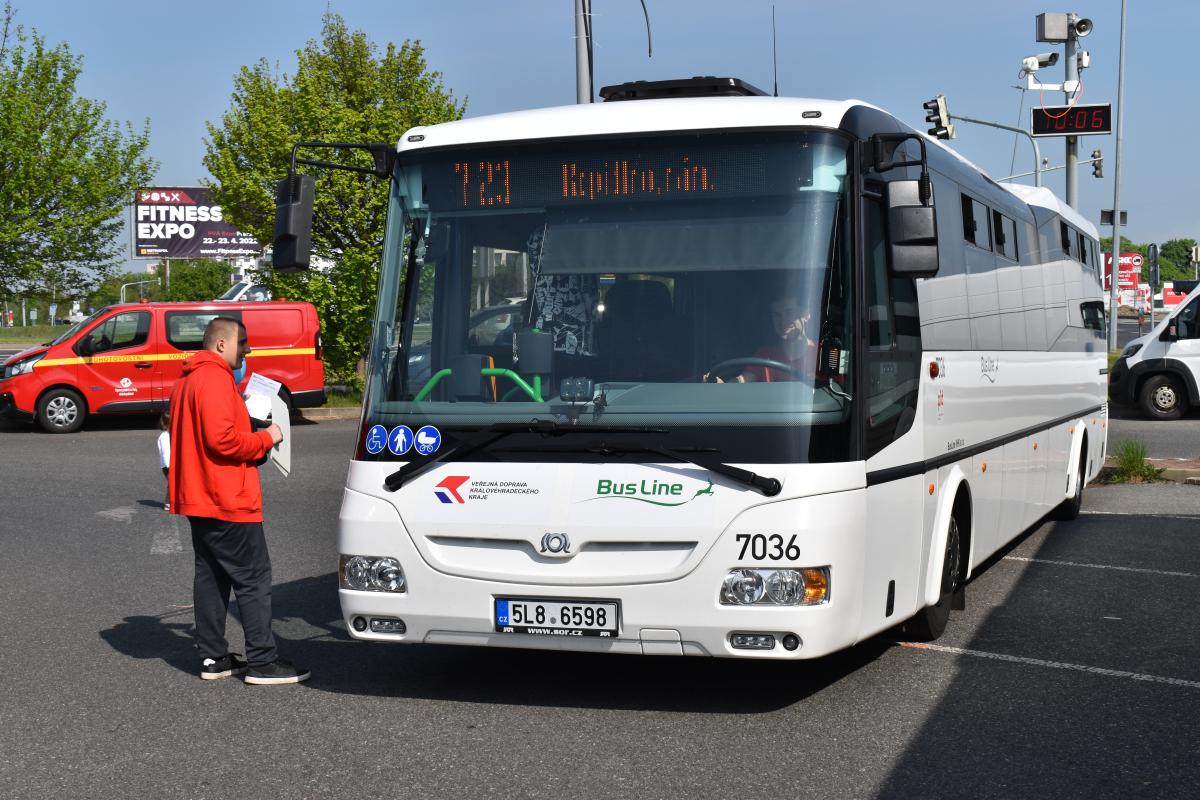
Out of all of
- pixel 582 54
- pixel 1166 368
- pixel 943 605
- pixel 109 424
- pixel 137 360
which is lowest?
pixel 109 424

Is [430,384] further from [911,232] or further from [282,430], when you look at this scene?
[911,232]

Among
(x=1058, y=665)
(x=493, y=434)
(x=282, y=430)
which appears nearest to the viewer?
(x=493, y=434)

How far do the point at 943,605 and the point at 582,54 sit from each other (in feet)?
38.9

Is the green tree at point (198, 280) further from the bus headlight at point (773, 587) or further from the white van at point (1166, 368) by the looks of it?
the bus headlight at point (773, 587)

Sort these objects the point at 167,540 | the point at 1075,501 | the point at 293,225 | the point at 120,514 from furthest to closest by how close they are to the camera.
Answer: the point at 120,514 → the point at 1075,501 → the point at 167,540 → the point at 293,225

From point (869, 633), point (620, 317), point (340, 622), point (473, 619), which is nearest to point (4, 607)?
point (340, 622)

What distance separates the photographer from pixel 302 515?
45.9ft

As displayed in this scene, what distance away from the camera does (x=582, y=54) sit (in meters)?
18.6

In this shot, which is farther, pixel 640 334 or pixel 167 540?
pixel 167 540

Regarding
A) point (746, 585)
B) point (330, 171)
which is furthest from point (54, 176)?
point (746, 585)

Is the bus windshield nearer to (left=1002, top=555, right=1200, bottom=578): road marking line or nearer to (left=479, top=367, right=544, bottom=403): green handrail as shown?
(left=479, top=367, right=544, bottom=403): green handrail

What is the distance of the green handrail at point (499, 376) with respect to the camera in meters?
6.72

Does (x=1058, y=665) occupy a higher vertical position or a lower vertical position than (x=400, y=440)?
lower

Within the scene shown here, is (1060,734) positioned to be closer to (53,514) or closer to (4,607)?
(4,607)
